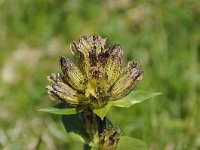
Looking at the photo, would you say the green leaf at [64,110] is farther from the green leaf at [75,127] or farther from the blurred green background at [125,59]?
the blurred green background at [125,59]

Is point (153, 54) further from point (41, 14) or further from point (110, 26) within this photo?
point (41, 14)

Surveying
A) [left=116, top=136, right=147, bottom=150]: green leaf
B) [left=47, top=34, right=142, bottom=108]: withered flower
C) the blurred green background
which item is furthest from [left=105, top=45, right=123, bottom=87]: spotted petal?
the blurred green background

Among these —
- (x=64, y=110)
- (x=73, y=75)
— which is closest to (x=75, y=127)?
Result: (x=64, y=110)

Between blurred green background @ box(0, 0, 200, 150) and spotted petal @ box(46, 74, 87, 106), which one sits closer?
spotted petal @ box(46, 74, 87, 106)

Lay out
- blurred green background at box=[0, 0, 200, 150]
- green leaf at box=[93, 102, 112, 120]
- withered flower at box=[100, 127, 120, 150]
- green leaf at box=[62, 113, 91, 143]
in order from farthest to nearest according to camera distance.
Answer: blurred green background at box=[0, 0, 200, 150]
green leaf at box=[62, 113, 91, 143]
withered flower at box=[100, 127, 120, 150]
green leaf at box=[93, 102, 112, 120]

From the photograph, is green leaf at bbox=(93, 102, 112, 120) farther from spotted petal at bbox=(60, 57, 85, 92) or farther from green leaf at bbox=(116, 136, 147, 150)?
green leaf at bbox=(116, 136, 147, 150)

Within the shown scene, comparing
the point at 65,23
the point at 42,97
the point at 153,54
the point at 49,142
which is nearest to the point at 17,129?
the point at 49,142
